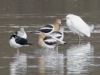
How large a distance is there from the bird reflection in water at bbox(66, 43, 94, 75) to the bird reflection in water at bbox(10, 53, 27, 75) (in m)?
1.12

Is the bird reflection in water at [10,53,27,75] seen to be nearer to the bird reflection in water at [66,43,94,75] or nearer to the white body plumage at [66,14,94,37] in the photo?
the bird reflection in water at [66,43,94,75]

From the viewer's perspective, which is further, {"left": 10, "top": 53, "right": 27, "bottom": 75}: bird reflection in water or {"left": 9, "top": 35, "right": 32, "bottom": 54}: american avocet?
{"left": 9, "top": 35, "right": 32, "bottom": 54}: american avocet

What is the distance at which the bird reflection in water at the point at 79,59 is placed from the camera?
421 inches

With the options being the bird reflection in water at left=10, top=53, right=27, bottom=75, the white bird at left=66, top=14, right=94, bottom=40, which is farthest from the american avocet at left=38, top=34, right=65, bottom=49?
the white bird at left=66, top=14, right=94, bottom=40

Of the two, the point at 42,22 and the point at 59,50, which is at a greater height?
the point at 42,22

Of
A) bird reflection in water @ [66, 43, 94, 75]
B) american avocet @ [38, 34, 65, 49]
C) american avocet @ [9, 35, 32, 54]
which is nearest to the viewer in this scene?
bird reflection in water @ [66, 43, 94, 75]

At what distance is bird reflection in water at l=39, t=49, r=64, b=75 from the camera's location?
10586 millimetres

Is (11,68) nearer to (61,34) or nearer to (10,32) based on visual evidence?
(61,34)

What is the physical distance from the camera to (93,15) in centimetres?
2373

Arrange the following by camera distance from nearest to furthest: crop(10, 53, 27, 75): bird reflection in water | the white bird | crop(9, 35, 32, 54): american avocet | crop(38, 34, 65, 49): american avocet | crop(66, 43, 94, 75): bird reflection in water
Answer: crop(10, 53, 27, 75): bird reflection in water → crop(66, 43, 94, 75): bird reflection in water → crop(9, 35, 32, 54): american avocet → crop(38, 34, 65, 49): american avocet → the white bird

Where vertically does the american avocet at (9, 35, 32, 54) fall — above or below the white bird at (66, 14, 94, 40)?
below

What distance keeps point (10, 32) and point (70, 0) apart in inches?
703

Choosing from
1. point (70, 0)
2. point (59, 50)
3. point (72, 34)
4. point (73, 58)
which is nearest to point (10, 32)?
point (72, 34)

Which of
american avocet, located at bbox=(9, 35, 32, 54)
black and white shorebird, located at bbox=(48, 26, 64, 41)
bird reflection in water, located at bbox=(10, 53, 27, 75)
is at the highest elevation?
black and white shorebird, located at bbox=(48, 26, 64, 41)
